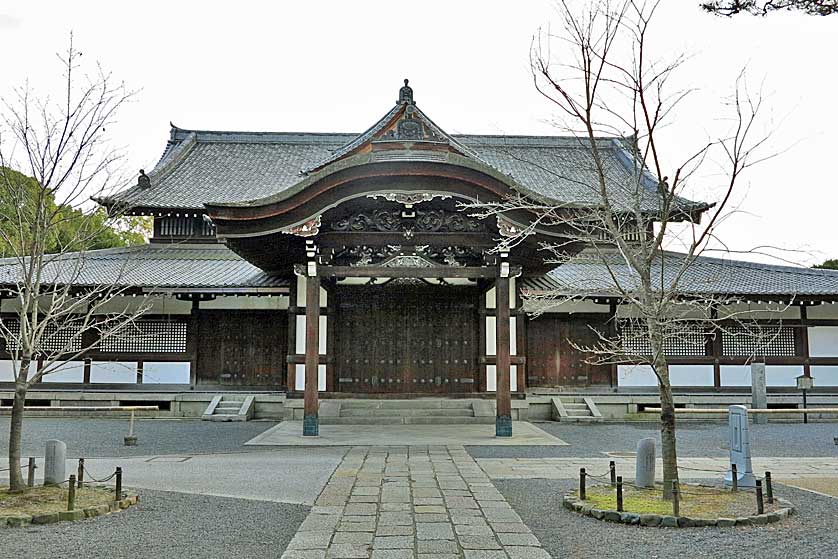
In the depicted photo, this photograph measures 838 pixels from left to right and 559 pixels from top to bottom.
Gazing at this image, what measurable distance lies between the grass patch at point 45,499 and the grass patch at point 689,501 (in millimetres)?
4405

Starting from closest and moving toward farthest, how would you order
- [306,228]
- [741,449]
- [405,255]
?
[741,449]
[306,228]
[405,255]

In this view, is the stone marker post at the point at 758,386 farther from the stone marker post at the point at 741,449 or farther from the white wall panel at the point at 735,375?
the stone marker post at the point at 741,449

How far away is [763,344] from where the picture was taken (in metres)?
18.1

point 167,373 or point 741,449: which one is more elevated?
point 167,373

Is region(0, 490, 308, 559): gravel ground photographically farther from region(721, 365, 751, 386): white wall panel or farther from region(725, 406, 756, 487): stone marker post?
region(721, 365, 751, 386): white wall panel

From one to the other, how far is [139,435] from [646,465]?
9397 millimetres

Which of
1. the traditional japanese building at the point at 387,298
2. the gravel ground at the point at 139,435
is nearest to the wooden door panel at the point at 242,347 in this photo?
the traditional japanese building at the point at 387,298

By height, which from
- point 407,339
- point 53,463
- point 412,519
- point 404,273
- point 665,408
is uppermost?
point 404,273

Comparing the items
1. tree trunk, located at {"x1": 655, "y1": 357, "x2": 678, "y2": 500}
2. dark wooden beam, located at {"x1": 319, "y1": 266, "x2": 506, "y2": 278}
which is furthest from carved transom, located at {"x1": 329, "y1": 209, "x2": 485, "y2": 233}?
tree trunk, located at {"x1": 655, "y1": 357, "x2": 678, "y2": 500}

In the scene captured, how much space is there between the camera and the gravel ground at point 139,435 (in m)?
11.1

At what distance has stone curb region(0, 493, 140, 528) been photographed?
5852 mm

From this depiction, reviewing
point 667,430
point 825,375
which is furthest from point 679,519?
point 825,375

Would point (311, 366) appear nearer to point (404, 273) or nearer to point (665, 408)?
point (404, 273)

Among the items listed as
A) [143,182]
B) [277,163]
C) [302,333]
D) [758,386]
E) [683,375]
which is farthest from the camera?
[277,163]
